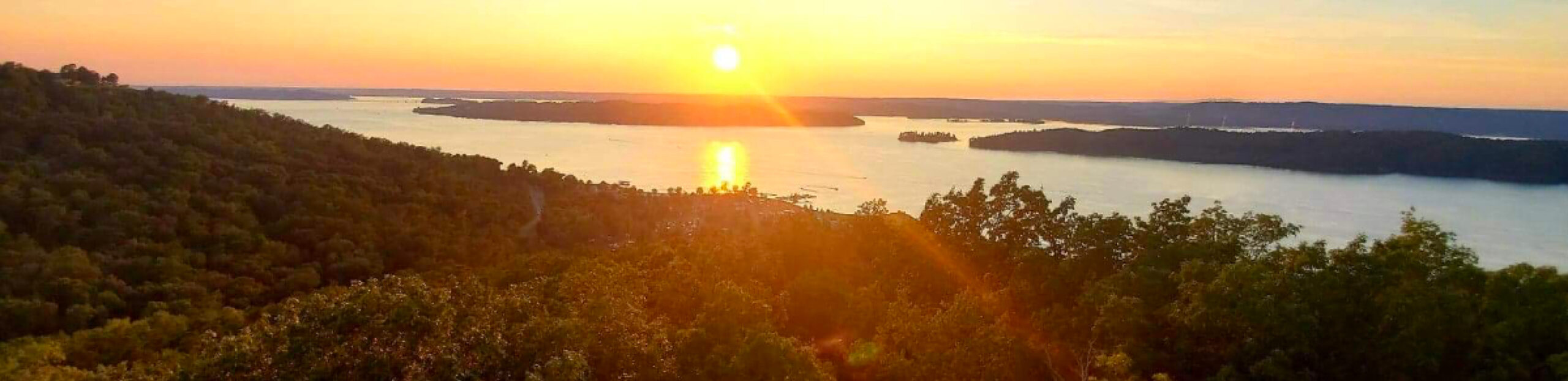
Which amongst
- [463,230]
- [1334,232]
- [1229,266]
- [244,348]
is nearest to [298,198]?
[463,230]

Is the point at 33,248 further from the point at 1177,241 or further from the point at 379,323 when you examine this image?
the point at 1177,241

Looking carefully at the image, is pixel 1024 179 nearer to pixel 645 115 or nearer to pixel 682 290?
pixel 682 290

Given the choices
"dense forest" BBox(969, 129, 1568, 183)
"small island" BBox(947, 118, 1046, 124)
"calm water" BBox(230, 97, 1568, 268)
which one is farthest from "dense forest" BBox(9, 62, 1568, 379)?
"small island" BBox(947, 118, 1046, 124)

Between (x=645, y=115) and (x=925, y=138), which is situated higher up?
(x=645, y=115)

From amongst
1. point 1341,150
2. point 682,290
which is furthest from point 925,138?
point 682,290

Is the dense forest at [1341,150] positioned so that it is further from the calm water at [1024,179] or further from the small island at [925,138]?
the small island at [925,138]

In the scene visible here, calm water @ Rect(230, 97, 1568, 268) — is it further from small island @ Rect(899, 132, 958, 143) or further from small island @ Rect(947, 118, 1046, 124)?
small island @ Rect(947, 118, 1046, 124)

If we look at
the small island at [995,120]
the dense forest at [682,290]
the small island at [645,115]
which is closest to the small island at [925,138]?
the small island at [645,115]
